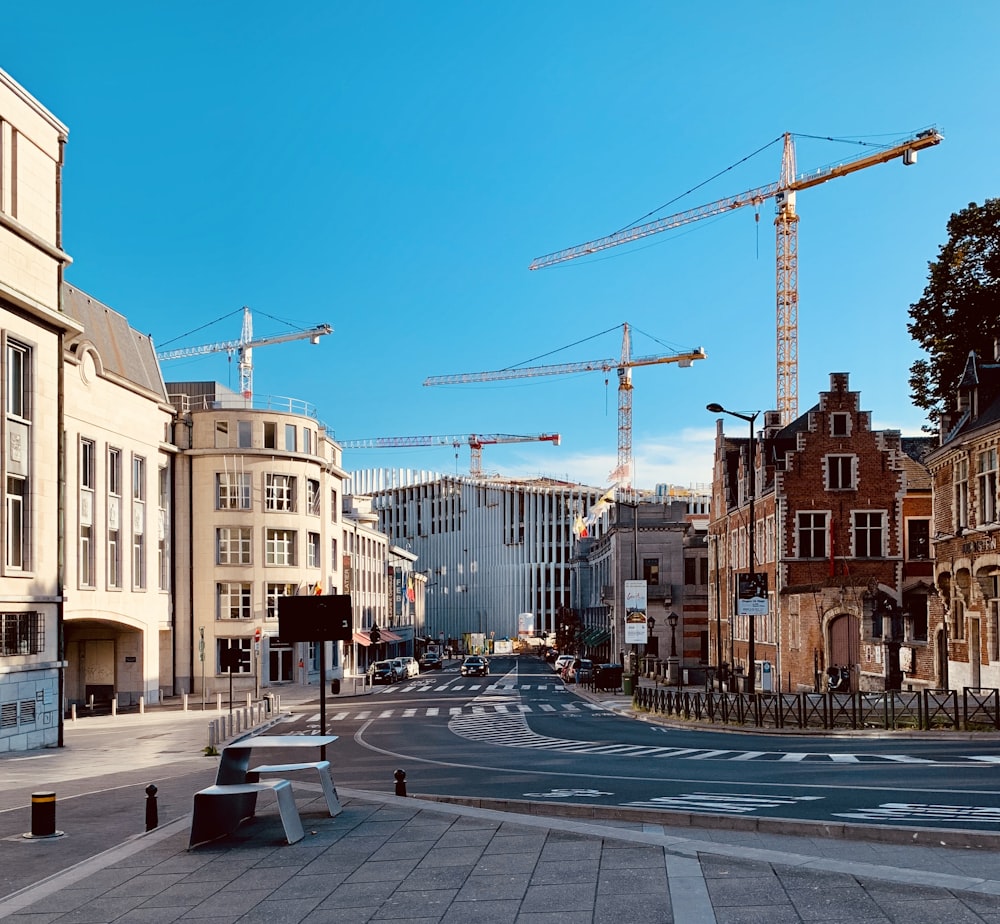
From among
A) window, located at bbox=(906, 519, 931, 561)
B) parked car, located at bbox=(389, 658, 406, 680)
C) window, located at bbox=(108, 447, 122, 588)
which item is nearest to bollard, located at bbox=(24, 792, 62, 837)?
window, located at bbox=(108, 447, 122, 588)

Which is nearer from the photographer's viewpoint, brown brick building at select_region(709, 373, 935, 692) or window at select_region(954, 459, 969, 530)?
window at select_region(954, 459, 969, 530)

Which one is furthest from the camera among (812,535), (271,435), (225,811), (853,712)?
(271,435)

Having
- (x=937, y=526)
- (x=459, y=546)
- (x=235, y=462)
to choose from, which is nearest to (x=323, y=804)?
(x=937, y=526)

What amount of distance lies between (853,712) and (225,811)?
22.3 metres

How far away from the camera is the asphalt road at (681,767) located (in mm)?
16984

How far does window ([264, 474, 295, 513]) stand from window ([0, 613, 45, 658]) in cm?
3594

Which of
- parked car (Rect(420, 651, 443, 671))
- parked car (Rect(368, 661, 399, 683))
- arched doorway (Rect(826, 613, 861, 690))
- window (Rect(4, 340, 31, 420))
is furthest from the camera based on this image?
parked car (Rect(420, 651, 443, 671))

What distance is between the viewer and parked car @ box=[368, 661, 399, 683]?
76481 mm

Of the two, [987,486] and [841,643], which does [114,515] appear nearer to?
[841,643]

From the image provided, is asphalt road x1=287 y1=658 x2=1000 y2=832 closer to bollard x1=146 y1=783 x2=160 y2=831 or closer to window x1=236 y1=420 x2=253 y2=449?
bollard x1=146 y1=783 x2=160 y2=831

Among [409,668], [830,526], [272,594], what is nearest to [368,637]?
[409,668]

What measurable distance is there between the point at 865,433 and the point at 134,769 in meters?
39.6

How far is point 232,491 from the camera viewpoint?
69938 millimetres

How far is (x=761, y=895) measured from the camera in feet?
34.4
